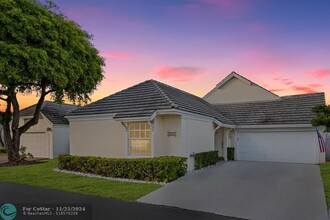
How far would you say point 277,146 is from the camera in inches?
731

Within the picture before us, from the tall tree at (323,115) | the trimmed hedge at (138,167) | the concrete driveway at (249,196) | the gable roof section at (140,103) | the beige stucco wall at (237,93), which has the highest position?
the beige stucco wall at (237,93)

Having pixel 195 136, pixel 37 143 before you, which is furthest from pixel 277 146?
pixel 37 143

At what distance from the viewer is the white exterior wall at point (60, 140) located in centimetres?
2264

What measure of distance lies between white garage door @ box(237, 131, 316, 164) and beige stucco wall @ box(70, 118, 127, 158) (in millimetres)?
9902

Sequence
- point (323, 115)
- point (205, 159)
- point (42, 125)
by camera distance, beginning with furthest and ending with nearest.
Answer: point (42, 125), point (205, 159), point (323, 115)

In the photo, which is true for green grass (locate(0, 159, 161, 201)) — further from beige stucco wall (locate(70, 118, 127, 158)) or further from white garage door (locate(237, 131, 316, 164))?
white garage door (locate(237, 131, 316, 164))

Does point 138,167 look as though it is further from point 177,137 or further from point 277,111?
point 277,111

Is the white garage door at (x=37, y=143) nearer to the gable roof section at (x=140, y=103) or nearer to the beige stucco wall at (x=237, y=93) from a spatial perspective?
the gable roof section at (x=140, y=103)

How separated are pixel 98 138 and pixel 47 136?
945 cm

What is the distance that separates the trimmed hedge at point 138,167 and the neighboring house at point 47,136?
10.8 metres

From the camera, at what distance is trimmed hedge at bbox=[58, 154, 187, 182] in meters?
10.9

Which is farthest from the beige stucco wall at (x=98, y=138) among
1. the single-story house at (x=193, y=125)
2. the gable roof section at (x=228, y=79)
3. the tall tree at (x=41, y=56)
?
the gable roof section at (x=228, y=79)

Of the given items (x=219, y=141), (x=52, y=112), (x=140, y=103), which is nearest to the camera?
(x=140, y=103)

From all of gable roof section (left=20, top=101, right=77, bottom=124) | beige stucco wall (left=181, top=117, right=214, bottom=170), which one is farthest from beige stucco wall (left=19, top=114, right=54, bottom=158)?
beige stucco wall (left=181, top=117, right=214, bottom=170)
